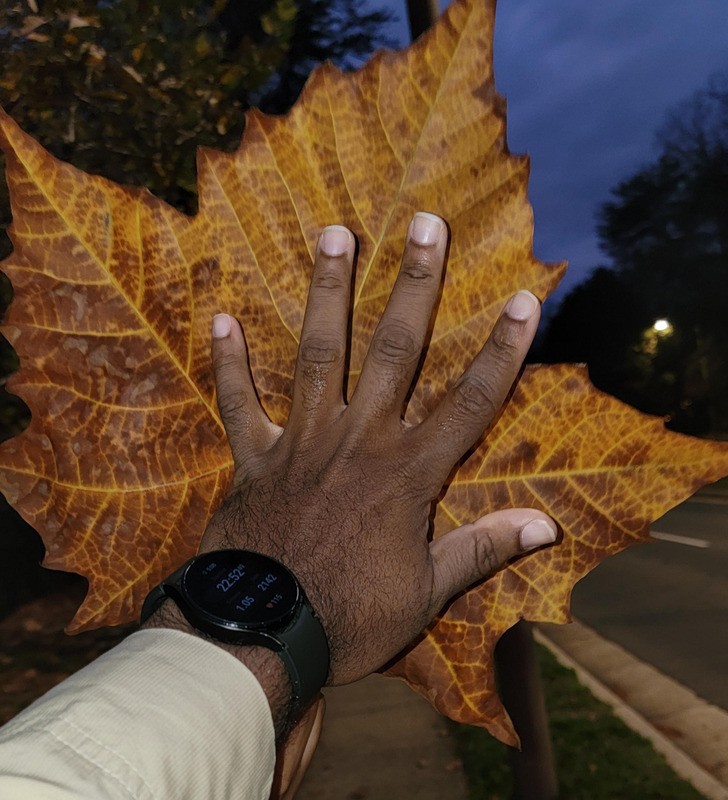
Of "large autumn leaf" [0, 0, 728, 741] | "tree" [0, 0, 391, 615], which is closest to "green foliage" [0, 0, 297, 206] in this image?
"tree" [0, 0, 391, 615]

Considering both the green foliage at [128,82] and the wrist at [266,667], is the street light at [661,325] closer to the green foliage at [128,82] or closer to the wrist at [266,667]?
the green foliage at [128,82]

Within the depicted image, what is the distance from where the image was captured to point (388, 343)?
723 millimetres

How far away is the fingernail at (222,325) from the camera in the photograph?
73 cm

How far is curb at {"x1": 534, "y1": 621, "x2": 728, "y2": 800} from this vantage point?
5953 mm

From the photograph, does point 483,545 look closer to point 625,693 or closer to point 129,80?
point 129,80

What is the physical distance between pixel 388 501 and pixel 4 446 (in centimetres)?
41

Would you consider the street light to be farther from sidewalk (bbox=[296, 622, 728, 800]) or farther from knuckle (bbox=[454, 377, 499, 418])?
sidewalk (bbox=[296, 622, 728, 800])

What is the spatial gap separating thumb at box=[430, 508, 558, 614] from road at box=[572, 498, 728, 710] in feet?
28.1

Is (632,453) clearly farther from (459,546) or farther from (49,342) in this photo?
(49,342)

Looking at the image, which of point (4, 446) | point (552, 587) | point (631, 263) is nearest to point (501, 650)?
point (552, 587)

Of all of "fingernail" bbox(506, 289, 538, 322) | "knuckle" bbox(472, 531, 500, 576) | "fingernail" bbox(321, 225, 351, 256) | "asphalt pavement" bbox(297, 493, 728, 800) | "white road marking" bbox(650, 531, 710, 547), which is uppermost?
"fingernail" bbox(321, 225, 351, 256)

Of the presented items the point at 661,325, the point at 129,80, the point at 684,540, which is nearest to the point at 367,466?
the point at 129,80

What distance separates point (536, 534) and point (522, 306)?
9.0 inches

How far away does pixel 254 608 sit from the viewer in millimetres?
720
